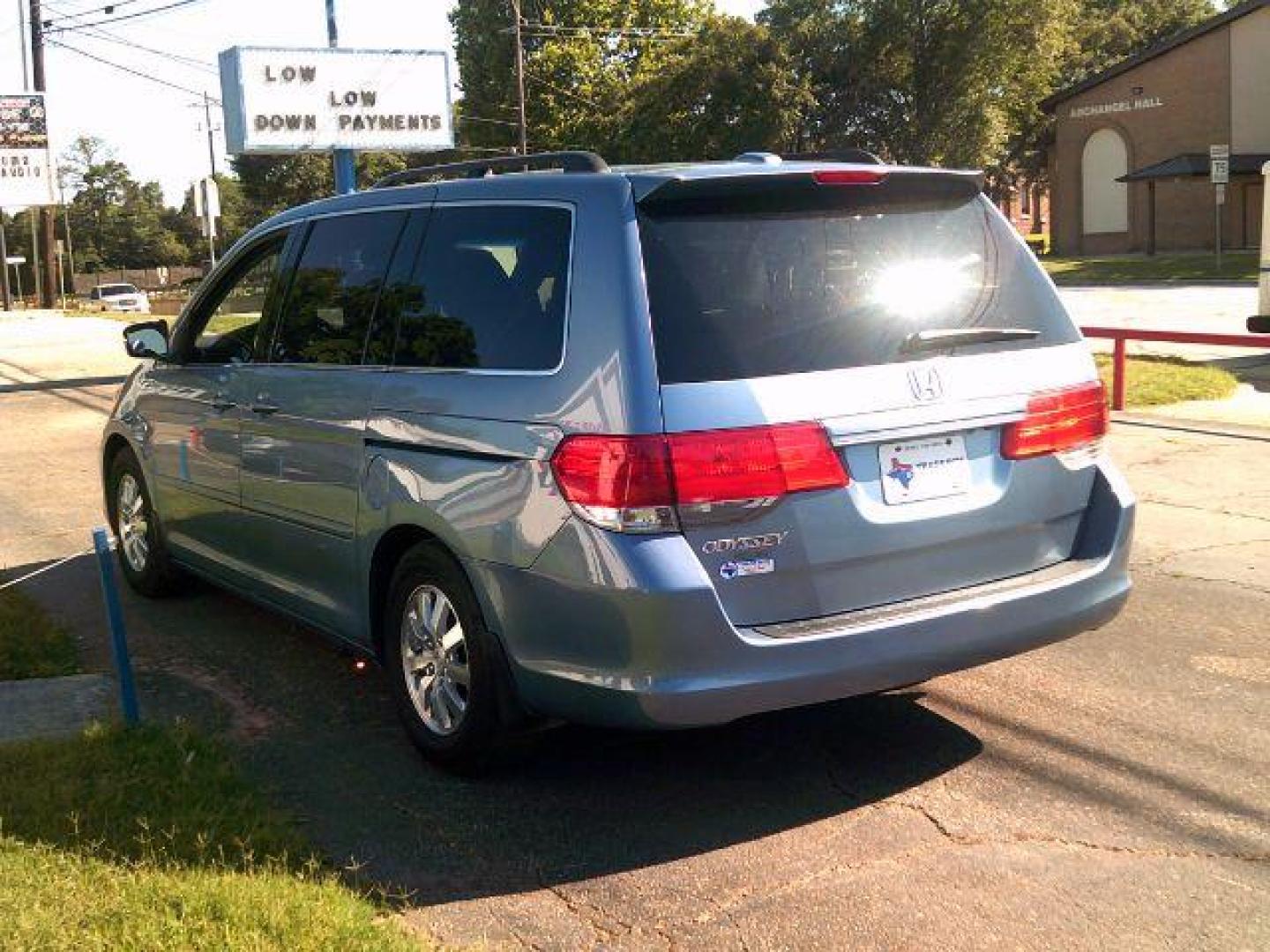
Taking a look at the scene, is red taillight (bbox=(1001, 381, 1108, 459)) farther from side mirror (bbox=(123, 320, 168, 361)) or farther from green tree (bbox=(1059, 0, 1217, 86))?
green tree (bbox=(1059, 0, 1217, 86))

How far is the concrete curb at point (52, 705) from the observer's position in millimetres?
4816

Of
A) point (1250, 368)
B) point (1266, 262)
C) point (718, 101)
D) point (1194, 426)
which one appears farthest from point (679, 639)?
point (718, 101)

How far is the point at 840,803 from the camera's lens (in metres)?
4.15

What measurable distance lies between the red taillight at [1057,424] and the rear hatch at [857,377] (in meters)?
0.02

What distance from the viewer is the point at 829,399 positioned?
12.5 ft

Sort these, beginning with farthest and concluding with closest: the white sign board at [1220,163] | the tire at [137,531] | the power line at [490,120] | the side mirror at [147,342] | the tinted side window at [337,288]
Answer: the power line at [490,120], the white sign board at [1220,163], the tire at [137,531], the side mirror at [147,342], the tinted side window at [337,288]

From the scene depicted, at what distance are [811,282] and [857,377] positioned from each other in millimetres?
330

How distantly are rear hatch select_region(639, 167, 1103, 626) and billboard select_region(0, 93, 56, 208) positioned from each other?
132 ft

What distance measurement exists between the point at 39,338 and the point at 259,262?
24.9 metres

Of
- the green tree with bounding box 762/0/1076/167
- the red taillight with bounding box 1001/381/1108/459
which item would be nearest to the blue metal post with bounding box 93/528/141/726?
the red taillight with bounding box 1001/381/1108/459

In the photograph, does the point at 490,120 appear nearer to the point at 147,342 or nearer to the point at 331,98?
the point at 331,98

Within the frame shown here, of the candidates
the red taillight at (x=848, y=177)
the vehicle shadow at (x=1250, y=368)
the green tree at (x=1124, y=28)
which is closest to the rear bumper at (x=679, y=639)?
the red taillight at (x=848, y=177)

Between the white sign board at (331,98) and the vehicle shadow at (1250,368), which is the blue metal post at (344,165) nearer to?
the white sign board at (331,98)

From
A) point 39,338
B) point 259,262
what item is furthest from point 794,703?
point 39,338
